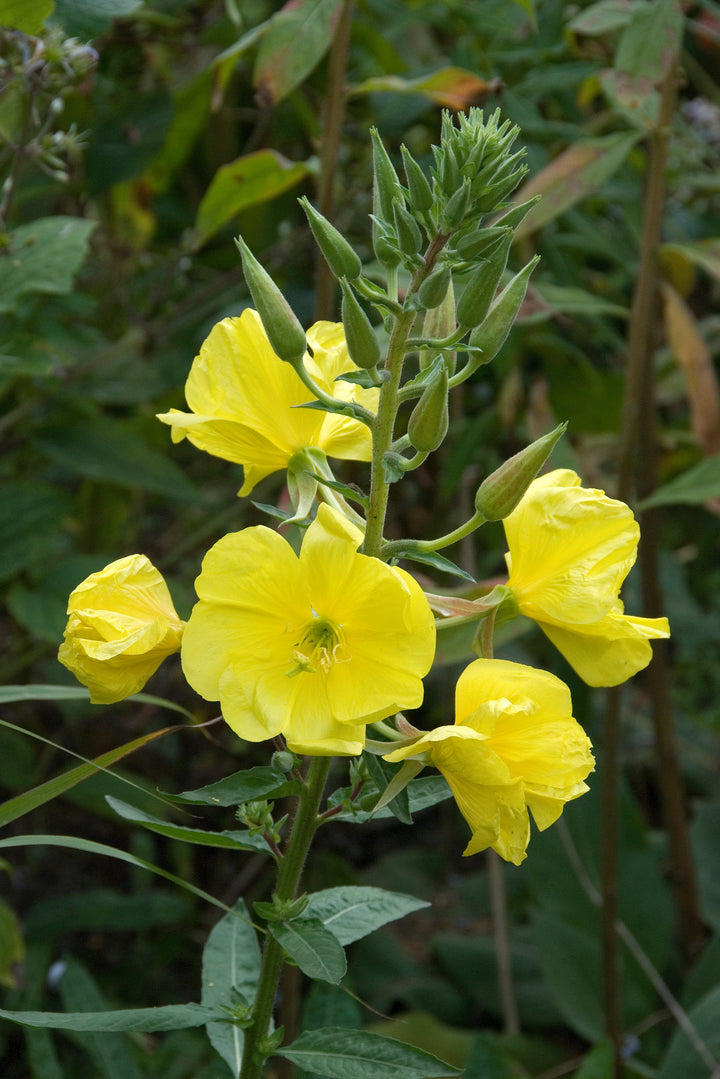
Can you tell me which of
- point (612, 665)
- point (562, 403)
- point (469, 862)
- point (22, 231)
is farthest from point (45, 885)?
point (612, 665)

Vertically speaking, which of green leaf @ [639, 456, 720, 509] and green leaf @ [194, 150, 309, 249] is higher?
green leaf @ [194, 150, 309, 249]

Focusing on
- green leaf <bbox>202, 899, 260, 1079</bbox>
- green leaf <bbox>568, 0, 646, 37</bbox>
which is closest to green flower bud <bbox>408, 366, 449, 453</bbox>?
green leaf <bbox>202, 899, 260, 1079</bbox>

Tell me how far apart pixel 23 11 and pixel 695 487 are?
1.17 meters

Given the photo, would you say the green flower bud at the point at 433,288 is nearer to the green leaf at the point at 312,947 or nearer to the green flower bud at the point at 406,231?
the green flower bud at the point at 406,231

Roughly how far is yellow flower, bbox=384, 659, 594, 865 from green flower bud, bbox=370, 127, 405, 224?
15.9 inches

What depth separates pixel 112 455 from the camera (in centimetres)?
194

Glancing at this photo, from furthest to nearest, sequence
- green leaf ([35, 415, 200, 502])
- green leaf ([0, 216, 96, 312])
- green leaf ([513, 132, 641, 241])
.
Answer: green leaf ([35, 415, 200, 502])
green leaf ([513, 132, 641, 241])
green leaf ([0, 216, 96, 312])

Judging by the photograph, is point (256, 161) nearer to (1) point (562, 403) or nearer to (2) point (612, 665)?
(1) point (562, 403)

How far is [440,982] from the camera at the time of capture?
2141 millimetres

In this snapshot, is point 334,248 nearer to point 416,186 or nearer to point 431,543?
point 416,186

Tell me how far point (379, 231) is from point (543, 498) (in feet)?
0.92

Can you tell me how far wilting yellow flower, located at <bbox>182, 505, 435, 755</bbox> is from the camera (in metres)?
0.77

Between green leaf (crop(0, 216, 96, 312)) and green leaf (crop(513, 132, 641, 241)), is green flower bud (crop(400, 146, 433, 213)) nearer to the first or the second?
green leaf (crop(0, 216, 96, 312))

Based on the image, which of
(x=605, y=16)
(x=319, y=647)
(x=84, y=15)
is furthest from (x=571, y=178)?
(x=319, y=647)
